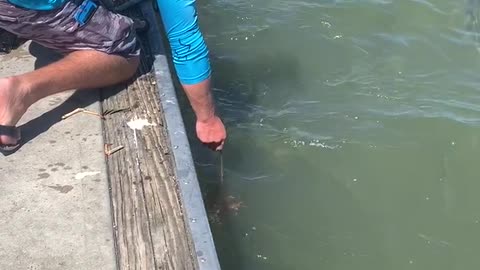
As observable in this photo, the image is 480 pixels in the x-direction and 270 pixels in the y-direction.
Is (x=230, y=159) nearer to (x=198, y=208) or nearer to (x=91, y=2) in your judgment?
(x=91, y=2)

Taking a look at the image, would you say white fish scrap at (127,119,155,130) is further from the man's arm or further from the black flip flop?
the black flip flop

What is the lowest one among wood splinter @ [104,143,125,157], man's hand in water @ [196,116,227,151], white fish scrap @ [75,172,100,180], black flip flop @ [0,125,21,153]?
man's hand in water @ [196,116,227,151]

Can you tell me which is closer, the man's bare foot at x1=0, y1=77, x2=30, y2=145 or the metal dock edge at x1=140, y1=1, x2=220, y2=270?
the metal dock edge at x1=140, y1=1, x2=220, y2=270

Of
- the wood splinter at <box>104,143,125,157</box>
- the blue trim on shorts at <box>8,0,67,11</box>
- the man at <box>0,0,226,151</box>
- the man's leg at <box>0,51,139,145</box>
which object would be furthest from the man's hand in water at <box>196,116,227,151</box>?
the blue trim on shorts at <box>8,0,67,11</box>

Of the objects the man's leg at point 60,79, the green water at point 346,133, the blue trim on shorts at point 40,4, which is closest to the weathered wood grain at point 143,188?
the man's leg at point 60,79

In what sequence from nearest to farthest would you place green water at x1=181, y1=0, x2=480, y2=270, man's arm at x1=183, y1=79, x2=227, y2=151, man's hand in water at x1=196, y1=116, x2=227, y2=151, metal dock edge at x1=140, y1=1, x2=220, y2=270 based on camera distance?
metal dock edge at x1=140, y1=1, x2=220, y2=270
man's arm at x1=183, y1=79, x2=227, y2=151
man's hand in water at x1=196, y1=116, x2=227, y2=151
green water at x1=181, y1=0, x2=480, y2=270

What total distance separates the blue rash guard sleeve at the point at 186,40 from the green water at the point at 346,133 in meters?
1.20

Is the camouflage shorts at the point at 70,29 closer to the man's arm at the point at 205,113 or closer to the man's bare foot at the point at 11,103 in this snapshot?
the man's bare foot at the point at 11,103

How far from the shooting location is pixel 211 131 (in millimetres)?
3891

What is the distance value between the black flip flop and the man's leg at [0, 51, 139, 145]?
17 millimetres

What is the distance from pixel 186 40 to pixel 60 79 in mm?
718

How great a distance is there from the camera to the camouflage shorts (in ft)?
12.9

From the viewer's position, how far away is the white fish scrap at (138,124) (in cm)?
385

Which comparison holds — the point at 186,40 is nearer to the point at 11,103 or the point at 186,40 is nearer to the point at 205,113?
the point at 205,113
